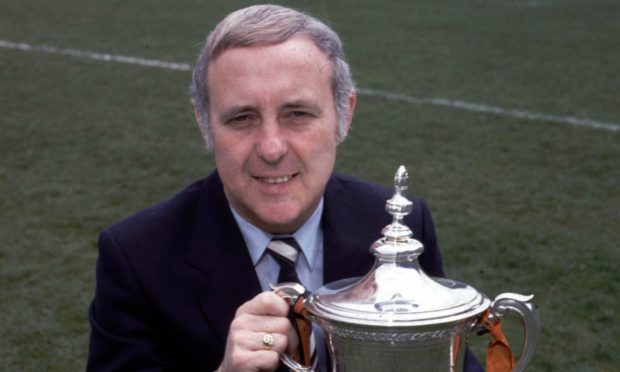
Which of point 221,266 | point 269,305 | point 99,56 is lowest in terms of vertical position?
point 99,56

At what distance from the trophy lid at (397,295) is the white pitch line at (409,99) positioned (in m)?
6.49

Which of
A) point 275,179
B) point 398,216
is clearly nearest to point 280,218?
point 275,179

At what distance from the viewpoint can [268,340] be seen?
1865mm

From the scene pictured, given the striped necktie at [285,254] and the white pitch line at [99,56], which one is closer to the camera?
the striped necktie at [285,254]

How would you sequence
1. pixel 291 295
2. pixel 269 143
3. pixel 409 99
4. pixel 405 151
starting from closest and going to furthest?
pixel 291 295 < pixel 269 143 < pixel 405 151 < pixel 409 99

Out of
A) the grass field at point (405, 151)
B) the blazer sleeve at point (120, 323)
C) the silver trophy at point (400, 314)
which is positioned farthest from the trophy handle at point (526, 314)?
the grass field at point (405, 151)

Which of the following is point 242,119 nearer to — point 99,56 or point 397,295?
point 397,295

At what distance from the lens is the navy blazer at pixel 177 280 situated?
2275mm

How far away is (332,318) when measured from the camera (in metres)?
1.81

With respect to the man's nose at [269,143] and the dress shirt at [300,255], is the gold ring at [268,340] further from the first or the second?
the dress shirt at [300,255]

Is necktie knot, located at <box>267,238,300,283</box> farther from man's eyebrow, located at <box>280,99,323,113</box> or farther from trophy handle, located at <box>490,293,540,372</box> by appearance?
trophy handle, located at <box>490,293,540,372</box>

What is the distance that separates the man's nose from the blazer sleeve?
426mm

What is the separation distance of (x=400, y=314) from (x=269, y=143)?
0.45 meters

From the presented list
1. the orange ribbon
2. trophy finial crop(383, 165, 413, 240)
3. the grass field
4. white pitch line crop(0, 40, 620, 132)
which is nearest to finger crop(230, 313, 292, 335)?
trophy finial crop(383, 165, 413, 240)
